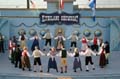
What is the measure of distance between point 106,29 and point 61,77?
8648 mm

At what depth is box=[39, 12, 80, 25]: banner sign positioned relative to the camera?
31.2 metres

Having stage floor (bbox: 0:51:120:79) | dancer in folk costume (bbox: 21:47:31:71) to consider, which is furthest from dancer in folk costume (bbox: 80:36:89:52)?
dancer in folk costume (bbox: 21:47:31:71)

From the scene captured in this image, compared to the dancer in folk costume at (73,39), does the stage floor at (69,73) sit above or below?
below

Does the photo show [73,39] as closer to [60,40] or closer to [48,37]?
[60,40]

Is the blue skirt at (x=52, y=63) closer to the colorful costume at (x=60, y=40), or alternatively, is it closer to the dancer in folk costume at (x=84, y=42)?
the dancer in folk costume at (x=84, y=42)

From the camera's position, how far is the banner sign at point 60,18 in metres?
31.2

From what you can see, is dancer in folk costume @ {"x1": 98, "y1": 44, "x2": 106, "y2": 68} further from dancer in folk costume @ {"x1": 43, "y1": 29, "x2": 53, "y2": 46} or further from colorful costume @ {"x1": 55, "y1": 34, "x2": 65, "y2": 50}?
dancer in folk costume @ {"x1": 43, "y1": 29, "x2": 53, "y2": 46}

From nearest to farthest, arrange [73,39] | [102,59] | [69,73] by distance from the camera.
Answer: [69,73]
[102,59]
[73,39]

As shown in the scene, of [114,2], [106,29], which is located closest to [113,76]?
[106,29]

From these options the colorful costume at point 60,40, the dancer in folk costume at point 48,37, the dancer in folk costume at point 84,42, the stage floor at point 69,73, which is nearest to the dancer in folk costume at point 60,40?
the colorful costume at point 60,40

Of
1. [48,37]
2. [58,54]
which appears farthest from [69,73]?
[48,37]

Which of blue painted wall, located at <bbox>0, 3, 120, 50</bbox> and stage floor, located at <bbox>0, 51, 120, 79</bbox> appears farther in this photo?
blue painted wall, located at <bbox>0, 3, 120, 50</bbox>

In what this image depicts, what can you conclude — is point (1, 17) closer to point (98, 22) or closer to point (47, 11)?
point (47, 11)

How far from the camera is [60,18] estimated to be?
3125 centimetres
